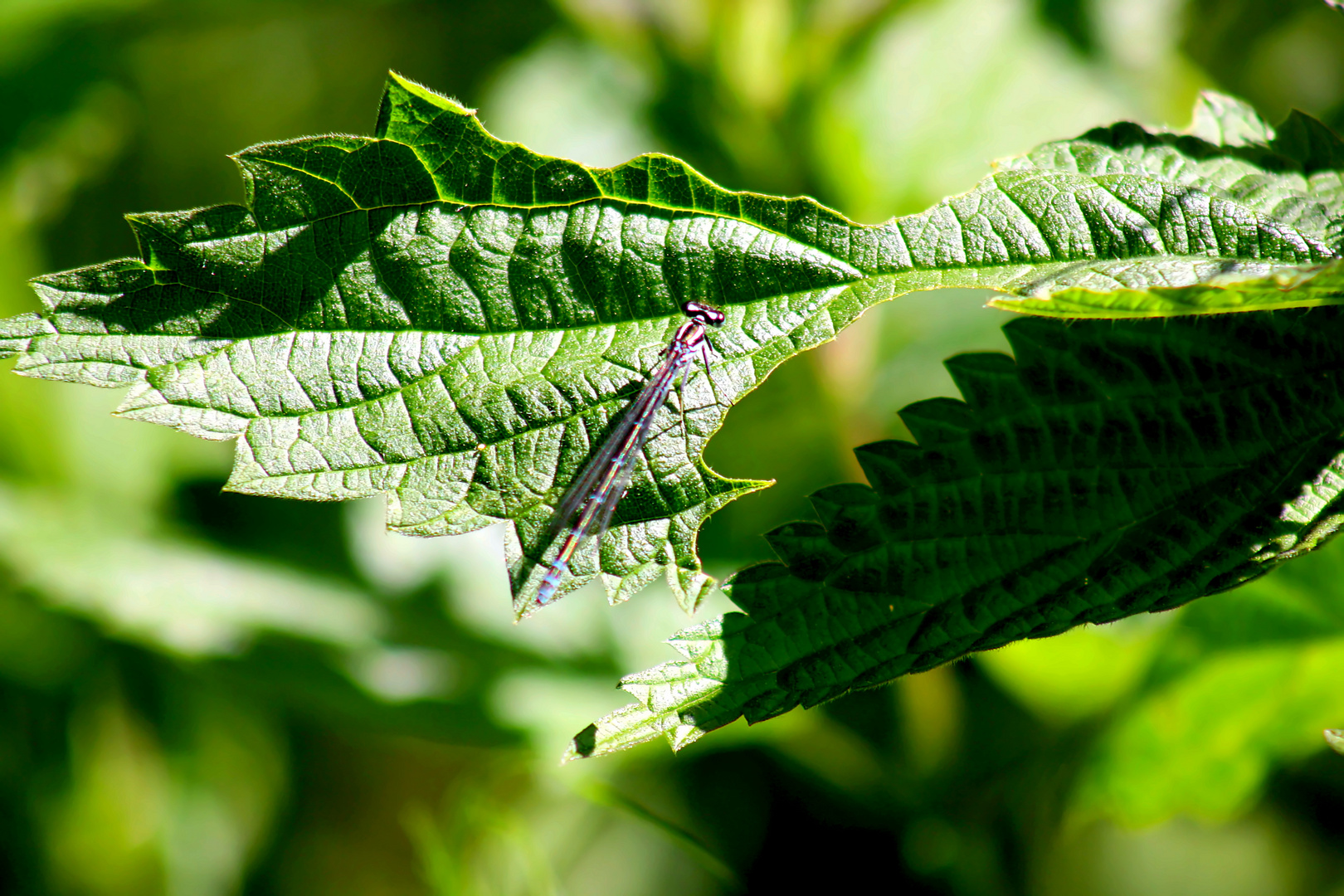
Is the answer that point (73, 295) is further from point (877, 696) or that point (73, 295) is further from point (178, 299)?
point (877, 696)

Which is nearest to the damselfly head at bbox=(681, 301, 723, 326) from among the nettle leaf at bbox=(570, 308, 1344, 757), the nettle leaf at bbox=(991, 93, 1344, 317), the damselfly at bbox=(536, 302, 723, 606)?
the damselfly at bbox=(536, 302, 723, 606)

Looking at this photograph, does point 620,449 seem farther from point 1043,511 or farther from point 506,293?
point 1043,511

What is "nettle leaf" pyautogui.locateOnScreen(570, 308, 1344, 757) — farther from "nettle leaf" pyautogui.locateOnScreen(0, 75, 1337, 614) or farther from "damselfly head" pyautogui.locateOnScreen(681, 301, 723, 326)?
"damselfly head" pyautogui.locateOnScreen(681, 301, 723, 326)

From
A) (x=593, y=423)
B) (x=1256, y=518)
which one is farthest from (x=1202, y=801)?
(x=593, y=423)

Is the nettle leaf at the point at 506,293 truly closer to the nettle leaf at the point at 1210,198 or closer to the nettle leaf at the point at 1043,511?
the nettle leaf at the point at 1210,198

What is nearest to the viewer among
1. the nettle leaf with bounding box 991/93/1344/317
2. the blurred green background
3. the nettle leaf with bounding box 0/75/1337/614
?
the nettle leaf with bounding box 991/93/1344/317

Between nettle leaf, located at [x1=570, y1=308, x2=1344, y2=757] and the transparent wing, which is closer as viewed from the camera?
nettle leaf, located at [x1=570, y1=308, x2=1344, y2=757]

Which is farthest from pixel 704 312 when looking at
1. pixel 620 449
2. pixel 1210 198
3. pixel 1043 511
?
pixel 1210 198
